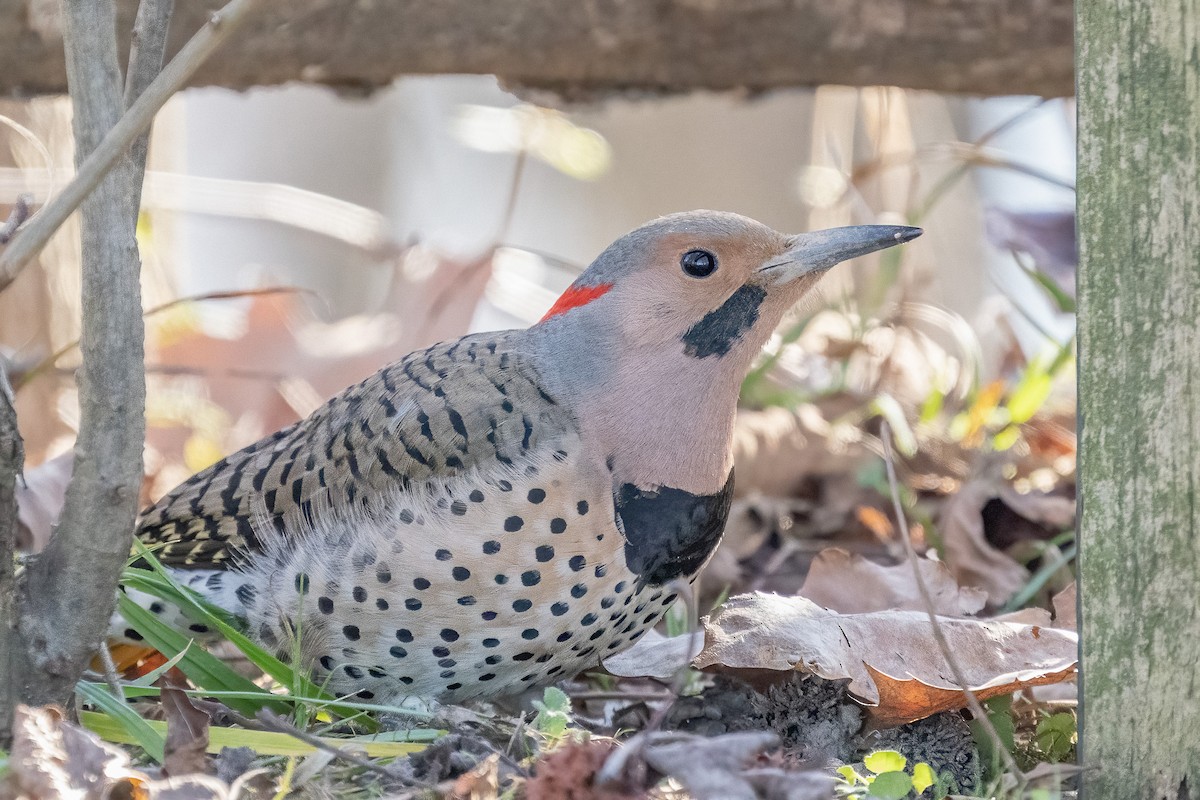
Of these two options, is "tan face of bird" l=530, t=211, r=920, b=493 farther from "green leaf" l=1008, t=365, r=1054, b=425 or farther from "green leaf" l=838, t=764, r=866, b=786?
"green leaf" l=1008, t=365, r=1054, b=425

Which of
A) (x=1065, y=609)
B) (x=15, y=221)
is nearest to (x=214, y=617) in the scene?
(x=15, y=221)

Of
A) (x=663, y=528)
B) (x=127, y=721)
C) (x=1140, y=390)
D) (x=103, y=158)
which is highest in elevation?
(x=103, y=158)

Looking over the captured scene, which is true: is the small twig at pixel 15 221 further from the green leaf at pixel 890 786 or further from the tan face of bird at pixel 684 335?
the green leaf at pixel 890 786

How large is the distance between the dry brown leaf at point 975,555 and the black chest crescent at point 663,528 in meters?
1.30

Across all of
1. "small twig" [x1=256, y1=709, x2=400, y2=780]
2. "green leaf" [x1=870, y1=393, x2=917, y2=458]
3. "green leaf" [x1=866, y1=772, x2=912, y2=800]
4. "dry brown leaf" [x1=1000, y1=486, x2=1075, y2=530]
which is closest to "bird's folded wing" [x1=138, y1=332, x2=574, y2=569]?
"small twig" [x1=256, y1=709, x2=400, y2=780]

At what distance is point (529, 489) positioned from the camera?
9.57 feet

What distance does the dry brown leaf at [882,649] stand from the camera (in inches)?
111

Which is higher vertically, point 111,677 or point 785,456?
point 785,456

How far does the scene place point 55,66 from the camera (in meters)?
4.04

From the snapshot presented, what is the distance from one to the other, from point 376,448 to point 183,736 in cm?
85

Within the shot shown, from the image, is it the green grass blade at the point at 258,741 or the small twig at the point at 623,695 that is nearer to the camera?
the green grass blade at the point at 258,741

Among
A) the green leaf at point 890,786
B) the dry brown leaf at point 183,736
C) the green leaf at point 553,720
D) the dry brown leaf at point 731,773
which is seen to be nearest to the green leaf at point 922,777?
the green leaf at point 890,786

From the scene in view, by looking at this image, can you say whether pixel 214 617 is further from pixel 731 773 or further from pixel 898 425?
pixel 898 425

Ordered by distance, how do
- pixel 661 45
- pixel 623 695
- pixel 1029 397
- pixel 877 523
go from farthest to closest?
pixel 1029 397, pixel 877 523, pixel 661 45, pixel 623 695
